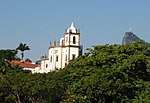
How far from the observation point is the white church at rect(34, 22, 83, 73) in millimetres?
98500

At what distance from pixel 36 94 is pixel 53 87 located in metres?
1.77

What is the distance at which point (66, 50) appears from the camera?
99125 millimetres

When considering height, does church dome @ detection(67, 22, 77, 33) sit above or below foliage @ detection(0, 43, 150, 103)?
above

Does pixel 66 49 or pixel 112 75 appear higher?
pixel 66 49

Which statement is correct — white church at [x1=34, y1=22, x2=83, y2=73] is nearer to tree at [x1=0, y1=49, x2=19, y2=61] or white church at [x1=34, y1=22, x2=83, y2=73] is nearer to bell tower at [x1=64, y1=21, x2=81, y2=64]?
bell tower at [x1=64, y1=21, x2=81, y2=64]

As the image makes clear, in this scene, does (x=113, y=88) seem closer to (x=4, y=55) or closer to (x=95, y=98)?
(x=95, y=98)

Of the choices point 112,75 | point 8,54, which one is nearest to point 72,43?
point 8,54

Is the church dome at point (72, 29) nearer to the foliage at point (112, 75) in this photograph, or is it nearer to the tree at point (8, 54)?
the tree at point (8, 54)

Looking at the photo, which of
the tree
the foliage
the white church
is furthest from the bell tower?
the foliage

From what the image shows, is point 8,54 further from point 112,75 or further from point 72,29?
point 112,75

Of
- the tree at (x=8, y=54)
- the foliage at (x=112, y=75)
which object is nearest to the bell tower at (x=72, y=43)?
the tree at (x=8, y=54)

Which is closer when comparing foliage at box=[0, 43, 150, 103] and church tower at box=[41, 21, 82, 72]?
foliage at box=[0, 43, 150, 103]

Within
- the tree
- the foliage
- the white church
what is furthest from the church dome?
the foliage

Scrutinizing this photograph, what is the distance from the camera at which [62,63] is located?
99250 millimetres
